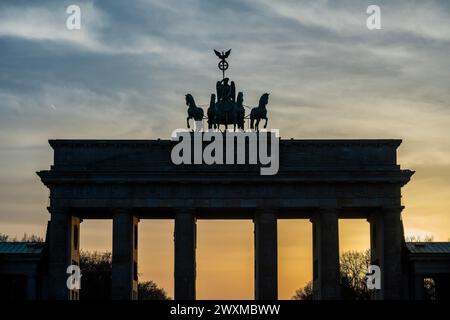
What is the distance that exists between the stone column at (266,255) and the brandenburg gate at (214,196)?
3.3 inches

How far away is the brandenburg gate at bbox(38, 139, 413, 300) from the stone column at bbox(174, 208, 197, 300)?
85 millimetres

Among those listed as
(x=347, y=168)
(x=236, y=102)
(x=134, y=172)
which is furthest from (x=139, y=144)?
(x=347, y=168)

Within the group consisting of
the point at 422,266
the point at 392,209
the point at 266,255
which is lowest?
the point at 422,266

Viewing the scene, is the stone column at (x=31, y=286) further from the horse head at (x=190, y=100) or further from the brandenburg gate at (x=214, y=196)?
the horse head at (x=190, y=100)

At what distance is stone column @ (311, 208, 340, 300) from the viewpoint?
100 metres

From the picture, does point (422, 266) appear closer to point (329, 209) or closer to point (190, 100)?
point (329, 209)

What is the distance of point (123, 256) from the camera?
332 ft

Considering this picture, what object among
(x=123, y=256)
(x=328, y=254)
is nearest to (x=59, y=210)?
(x=123, y=256)

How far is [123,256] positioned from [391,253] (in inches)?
896

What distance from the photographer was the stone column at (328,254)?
100375 millimetres

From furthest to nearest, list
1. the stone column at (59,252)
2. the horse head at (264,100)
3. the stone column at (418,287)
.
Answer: the horse head at (264,100)
the stone column at (418,287)
the stone column at (59,252)

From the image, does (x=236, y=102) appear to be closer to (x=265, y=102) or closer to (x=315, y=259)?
(x=265, y=102)

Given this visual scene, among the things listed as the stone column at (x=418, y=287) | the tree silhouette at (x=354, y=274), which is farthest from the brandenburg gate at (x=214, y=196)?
the tree silhouette at (x=354, y=274)

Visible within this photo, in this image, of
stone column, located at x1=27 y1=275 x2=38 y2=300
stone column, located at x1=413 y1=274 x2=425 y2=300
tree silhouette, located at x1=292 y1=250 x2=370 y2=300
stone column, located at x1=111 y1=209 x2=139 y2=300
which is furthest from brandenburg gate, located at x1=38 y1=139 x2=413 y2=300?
tree silhouette, located at x1=292 y1=250 x2=370 y2=300
